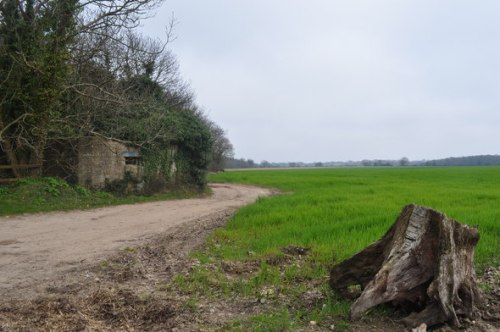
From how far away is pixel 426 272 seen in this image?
4488mm

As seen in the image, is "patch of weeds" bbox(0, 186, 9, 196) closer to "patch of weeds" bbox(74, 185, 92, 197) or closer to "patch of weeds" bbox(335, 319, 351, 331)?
"patch of weeds" bbox(74, 185, 92, 197)

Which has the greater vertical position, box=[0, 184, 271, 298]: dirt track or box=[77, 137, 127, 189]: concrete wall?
box=[77, 137, 127, 189]: concrete wall

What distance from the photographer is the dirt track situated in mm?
6704

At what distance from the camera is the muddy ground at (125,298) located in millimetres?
4383

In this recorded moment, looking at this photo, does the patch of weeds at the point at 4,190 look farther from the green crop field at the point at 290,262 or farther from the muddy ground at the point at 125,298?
the green crop field at the point at 290,262

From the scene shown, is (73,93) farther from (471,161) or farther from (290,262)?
(471,161)

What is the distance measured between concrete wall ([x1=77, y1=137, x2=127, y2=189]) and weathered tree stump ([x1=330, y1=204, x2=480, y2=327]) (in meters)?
16.0

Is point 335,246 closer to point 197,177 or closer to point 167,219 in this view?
point 167,219

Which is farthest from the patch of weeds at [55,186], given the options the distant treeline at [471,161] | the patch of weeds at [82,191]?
the distant treeline at [471,161]

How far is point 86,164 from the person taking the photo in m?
18.3

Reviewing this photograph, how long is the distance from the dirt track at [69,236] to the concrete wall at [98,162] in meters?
3.46

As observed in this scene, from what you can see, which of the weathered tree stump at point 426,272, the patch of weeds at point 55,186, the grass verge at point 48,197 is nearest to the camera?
the weathered tree stump at point 426,272

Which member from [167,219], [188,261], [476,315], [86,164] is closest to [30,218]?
[167,219]

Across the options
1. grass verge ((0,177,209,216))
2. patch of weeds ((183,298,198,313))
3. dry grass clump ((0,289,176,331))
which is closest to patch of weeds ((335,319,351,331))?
patch of weeds ((183,298,198,313))
